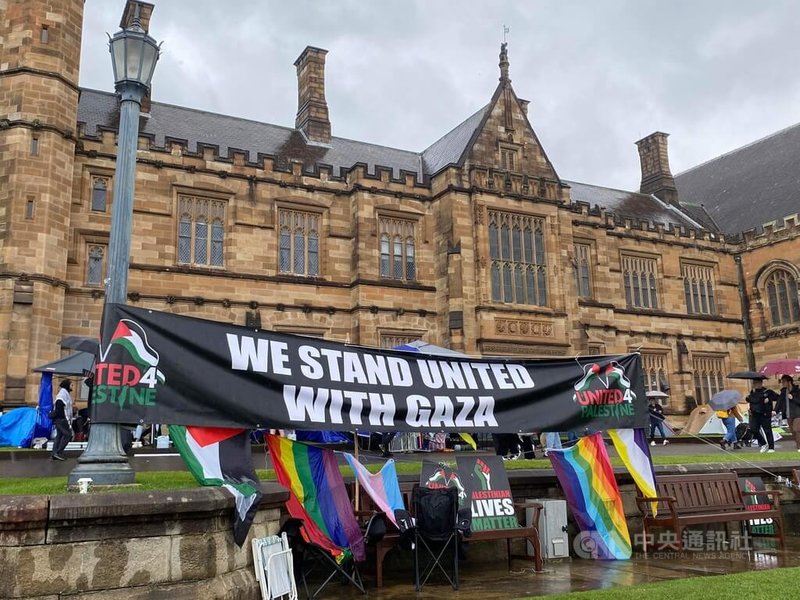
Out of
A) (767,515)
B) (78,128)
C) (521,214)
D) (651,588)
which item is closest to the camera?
(651,588)

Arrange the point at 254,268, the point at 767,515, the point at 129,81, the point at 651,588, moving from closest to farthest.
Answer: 1. the point at 651,588
2. the point at 129,81
3. the point at 767,515
4. the point at 254,268

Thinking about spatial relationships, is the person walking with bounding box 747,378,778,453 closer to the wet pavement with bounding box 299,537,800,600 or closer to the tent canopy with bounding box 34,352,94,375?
the wet pavement with bounding box 299,537,800,600

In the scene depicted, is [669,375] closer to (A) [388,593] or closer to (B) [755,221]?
(B) [755,221]

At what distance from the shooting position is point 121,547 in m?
5.73

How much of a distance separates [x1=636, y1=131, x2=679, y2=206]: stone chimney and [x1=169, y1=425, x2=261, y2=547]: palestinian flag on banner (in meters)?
37.7

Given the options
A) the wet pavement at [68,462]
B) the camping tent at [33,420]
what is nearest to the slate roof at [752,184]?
the wet pavement at [68,462]

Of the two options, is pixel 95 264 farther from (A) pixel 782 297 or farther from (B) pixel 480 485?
(A) pixel 782 297

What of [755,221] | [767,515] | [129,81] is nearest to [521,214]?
[755,221]

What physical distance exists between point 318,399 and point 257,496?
1.51 m

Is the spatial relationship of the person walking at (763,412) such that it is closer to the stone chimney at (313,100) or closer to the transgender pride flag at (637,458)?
the transgender pride flag at (637,458)

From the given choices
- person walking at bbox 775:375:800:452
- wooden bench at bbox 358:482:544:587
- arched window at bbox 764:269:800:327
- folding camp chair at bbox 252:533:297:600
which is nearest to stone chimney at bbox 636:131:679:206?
arched window at bbox 764:269:800:327

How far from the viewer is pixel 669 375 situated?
32.5 meters

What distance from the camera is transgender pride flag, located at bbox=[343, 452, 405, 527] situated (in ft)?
25.9

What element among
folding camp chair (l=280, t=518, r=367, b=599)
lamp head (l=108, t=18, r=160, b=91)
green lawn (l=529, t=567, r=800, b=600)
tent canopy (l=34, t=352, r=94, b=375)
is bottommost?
green lawn (l=529, t=567, r=800, b=600)
